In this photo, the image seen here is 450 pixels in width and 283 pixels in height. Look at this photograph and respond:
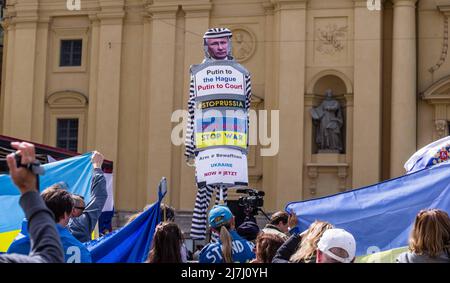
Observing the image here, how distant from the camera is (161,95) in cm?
2388

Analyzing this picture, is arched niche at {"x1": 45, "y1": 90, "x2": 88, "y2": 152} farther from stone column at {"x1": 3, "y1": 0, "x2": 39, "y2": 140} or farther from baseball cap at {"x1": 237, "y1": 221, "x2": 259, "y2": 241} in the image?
baseball cap at {"x1": 237, "y1": 221, "x2": 259, "y2": 241}

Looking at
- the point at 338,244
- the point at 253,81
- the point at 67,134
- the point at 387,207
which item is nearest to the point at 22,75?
the point at 67,134

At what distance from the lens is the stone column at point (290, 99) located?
22469mm

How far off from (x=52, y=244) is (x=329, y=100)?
789 inches

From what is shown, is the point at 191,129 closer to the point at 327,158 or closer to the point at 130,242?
the point at 130,242

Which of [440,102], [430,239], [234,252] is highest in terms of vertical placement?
[440,102]

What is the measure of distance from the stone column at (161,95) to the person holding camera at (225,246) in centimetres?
1721

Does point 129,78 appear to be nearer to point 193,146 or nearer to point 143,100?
point 143,100

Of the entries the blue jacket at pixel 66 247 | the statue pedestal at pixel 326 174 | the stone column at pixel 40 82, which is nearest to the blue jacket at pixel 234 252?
the blue jacket at pixel 66 247

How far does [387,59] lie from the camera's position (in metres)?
23.0

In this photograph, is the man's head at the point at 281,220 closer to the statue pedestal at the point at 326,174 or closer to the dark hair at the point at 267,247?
the dark hair at the point at 267,247

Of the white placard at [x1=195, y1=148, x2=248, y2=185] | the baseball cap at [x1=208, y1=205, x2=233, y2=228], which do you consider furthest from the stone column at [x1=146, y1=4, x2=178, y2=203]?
the baseball cap at [x1=208, y1=205, x2=233, y2=228]

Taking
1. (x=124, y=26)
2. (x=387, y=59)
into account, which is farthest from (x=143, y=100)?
(x=387, y=59)

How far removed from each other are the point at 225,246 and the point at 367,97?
Result: 1686cm
